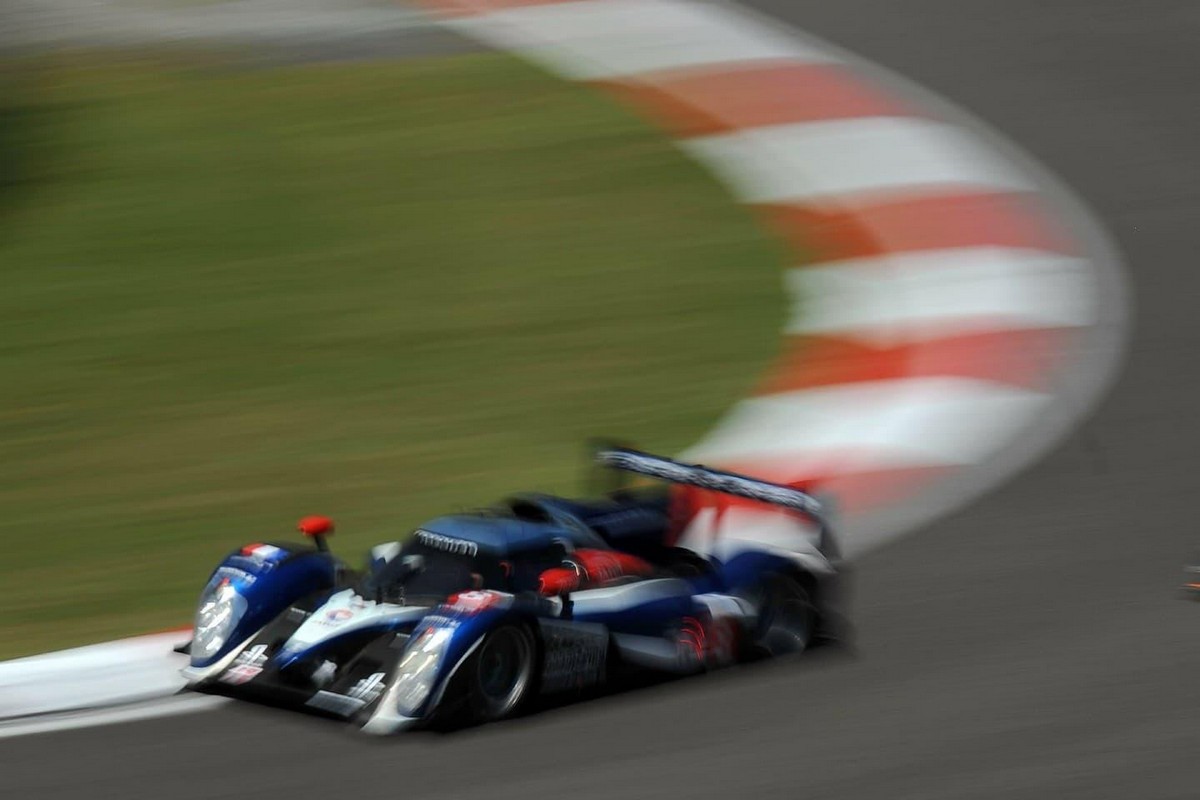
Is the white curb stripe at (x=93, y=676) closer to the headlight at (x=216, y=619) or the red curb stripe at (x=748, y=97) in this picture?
the headlight at (x=216, y=619)

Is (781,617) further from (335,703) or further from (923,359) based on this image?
(923,359)

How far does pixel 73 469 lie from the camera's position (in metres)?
9.56

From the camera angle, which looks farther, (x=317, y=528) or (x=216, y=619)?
(x=317, y=528)

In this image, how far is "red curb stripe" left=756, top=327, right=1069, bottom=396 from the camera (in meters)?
10.3

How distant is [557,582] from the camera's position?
269 inches

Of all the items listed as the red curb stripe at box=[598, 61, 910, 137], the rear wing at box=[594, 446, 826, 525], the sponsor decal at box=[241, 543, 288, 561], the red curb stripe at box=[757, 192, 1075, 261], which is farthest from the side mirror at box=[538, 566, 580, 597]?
the red curb stripe at box=[598, 61, 910, 137]

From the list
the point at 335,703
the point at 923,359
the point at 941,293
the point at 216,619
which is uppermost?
the point at 941,293

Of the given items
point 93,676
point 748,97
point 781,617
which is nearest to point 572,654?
point 781,617

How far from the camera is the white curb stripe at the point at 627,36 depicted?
14656mm

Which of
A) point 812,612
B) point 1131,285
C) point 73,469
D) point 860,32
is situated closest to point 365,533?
point 73,469

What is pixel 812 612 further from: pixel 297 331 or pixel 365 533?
pixel 297 331

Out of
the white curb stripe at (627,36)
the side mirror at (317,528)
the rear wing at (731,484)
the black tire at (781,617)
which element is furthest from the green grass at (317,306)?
the black tire at (781,617)

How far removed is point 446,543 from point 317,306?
460 cm

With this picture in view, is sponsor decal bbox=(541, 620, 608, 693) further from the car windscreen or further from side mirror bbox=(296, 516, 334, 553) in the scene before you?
side mirror bbox=(296, 516, 334, 553)
